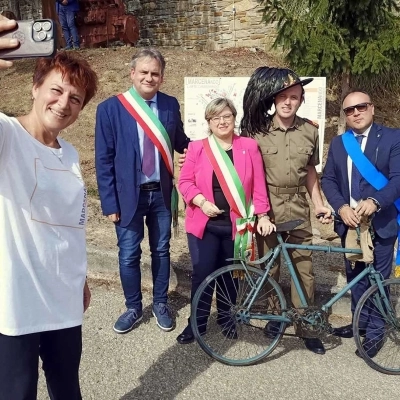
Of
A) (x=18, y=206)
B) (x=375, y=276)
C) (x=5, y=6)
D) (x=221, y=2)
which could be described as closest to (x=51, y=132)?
(x=18, y=206)

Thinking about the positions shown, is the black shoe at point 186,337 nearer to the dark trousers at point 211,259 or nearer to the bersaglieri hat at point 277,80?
→ the dark trousers at point 211,259

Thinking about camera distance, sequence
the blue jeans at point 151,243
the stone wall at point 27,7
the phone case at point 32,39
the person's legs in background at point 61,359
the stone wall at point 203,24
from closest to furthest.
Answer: the phone case at point 32,39 → the person's legs in background at point 61,359 → the blue jeans at point 151,243 → the stone wall at point 203,24 → the stone wall at point 27,7

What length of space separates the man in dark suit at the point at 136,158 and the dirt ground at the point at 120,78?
3593 millimetres

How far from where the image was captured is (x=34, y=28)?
58.1 inches

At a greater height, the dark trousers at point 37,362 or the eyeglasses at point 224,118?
the eyeglasses at point 224,118

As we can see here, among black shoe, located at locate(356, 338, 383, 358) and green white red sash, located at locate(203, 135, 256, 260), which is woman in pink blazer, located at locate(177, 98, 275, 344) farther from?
black shoe, located at locate(356, 338, 383, 358)

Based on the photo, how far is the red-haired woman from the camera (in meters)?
1.76

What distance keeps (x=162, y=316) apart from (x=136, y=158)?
1.20 m

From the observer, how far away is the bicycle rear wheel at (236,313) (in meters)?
3.28

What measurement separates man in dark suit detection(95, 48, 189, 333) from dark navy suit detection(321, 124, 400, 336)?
116cm

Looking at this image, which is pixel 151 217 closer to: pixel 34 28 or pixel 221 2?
pixel 34 28

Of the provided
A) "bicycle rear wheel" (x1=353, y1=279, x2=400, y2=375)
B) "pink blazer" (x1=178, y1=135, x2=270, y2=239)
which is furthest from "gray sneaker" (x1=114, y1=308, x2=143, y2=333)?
"bicycle rear wheel" (x1=353, y1=279, x2=400, y2=375)

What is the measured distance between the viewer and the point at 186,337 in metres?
3.49

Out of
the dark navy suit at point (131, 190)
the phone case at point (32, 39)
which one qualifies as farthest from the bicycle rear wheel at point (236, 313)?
the phone case at point (32, 39)
